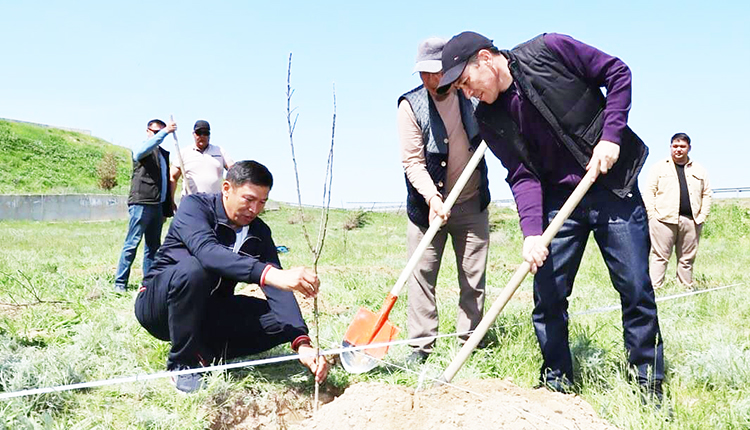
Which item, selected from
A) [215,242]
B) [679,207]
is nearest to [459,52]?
[215,242]

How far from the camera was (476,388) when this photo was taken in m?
2.98

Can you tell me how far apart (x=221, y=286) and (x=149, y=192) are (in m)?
3.38

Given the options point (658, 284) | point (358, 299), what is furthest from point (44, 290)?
point (658, 284)

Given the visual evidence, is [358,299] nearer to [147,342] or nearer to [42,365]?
[147,342]

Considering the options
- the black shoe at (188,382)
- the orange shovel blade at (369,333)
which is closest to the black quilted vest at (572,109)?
the orange shovel blade at (369,333)

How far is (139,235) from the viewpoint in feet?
21.2

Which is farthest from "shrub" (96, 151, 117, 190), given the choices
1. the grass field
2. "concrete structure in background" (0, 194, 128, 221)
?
the grass field

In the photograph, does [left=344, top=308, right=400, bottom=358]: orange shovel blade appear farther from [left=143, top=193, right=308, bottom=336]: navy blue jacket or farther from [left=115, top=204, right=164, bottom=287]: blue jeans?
[left=115, top=204, right=164, bottom=287]: blue jeans

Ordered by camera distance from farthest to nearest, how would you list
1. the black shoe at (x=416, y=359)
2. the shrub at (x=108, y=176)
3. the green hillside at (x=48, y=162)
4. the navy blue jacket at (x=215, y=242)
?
the shrub at (x=108, y=176) < the green hillside at (x=48, y=162) < the black shoe at (x=416, y=359) < the navy blue jacket at (x=215, y=242)

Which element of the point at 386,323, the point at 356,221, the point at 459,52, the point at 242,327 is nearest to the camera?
the point at 459,52

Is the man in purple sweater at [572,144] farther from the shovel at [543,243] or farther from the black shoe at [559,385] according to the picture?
the black shoe at [559,385]

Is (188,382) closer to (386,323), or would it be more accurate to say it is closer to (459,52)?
(386,323)

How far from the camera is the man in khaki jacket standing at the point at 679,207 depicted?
721cm

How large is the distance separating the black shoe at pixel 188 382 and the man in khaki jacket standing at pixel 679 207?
566 cm
